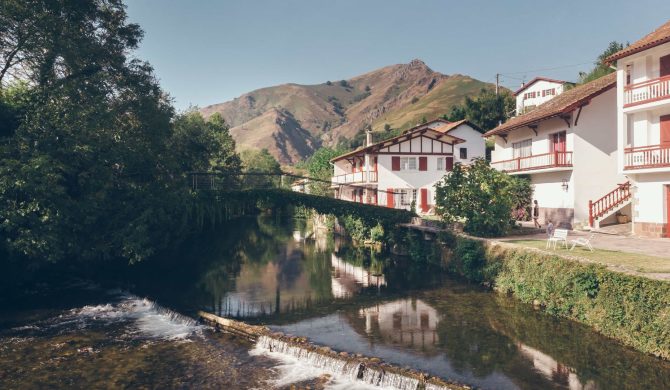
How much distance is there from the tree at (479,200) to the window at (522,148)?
8722 millimetres

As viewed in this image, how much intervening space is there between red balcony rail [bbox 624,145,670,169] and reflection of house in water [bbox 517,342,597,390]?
16130mm

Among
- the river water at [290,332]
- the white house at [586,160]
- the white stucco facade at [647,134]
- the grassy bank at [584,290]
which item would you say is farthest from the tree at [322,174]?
the white stucco facade at [647,134]

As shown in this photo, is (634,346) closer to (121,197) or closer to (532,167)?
(532,167)

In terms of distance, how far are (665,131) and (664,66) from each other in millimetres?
3815

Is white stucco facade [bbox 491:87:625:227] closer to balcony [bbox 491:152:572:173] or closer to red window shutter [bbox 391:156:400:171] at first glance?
balcony [bbox 491:152:572:173]

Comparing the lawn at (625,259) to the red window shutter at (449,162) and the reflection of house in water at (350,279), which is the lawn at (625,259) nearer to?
the reflection of house in water at (350,279)

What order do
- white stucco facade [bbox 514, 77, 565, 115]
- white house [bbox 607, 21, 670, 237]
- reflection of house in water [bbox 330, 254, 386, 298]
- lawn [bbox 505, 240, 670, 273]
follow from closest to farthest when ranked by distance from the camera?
lawn [bbox 505, 240, 670, 273], white house [bbox 607, 21, 670, 237], reflection of house in water [bbox 330, 254, 386, 298], white stucco facade [bbox 514, 77, 565, 115]

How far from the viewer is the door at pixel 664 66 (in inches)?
1002

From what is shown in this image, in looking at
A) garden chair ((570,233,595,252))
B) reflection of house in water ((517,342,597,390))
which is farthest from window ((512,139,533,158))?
reflection of house in water ((517,342,597,390))

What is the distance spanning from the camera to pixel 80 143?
26.0 metres

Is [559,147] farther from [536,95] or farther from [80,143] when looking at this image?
[536,95]

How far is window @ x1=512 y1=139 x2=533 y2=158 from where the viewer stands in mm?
39100

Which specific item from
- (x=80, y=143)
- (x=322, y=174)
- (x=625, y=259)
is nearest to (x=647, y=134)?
(x=625, y=259)

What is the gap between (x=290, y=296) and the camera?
25.8 metres
